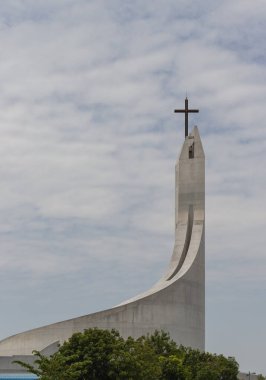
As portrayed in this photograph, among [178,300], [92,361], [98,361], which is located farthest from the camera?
[178,300]

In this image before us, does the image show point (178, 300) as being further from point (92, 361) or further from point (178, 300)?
point (92, 361)

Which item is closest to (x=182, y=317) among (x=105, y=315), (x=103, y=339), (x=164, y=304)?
(x=164, y=304)

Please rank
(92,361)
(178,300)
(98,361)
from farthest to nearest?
1. (178,300)
2. (98,361)
3. (92,361)

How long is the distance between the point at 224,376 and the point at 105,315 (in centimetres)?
743

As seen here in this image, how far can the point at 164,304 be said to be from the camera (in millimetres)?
49125

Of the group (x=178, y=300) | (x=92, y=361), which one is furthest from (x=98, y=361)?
(x=178, y=300)

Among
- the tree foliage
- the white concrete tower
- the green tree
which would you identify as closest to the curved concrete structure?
the white concrete tower

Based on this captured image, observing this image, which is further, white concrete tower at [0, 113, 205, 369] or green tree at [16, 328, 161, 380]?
white concrete tower at [0, 113, 205, 369]

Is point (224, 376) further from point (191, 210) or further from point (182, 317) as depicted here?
point (191, 210)

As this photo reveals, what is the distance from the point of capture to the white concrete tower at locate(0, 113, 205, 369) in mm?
46219

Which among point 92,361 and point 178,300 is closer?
point 92,361

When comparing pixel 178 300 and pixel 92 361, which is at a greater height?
pixel 178 300

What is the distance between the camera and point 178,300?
4984 centimetres

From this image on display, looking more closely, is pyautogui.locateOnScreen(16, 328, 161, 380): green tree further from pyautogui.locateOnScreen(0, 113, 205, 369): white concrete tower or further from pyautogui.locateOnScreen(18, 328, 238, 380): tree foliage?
pyautogui.locateOnScreen(0, 113, 205, 369): white concrete tower
